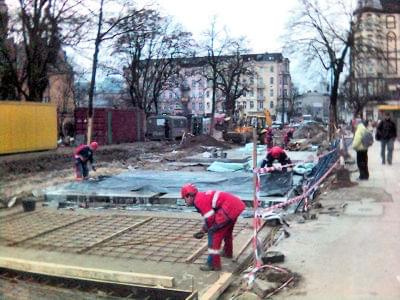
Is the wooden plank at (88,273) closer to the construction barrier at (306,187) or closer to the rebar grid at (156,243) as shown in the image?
the construction barrier at (306,187)

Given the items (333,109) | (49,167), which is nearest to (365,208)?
(49,167)

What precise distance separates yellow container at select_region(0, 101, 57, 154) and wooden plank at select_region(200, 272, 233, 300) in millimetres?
23075

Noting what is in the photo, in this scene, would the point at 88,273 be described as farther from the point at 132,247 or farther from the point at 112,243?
the point at 112,243

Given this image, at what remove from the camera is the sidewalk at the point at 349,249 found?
6395 millimetres

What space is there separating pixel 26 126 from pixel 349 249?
967 inches

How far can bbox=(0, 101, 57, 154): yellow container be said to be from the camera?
2814 cm

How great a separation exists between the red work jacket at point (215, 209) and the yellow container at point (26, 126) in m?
22.5

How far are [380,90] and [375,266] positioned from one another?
254 ft

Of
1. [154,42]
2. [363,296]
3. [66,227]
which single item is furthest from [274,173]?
[154,42]

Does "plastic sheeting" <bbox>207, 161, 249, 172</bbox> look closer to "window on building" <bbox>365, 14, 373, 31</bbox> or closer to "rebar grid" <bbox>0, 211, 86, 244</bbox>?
"rebar grid" <bbox>0, 211, 86, 244</bbox>

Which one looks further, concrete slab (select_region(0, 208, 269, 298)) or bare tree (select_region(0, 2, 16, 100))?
bare tree (select_region(0, 2, 16, 100))

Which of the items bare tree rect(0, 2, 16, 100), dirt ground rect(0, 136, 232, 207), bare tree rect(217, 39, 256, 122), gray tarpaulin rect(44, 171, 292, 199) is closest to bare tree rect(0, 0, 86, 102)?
bare tree rect(0, 2, 16, 100)

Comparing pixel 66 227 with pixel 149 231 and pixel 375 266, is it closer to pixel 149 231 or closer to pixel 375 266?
Answer: pixel 149 231

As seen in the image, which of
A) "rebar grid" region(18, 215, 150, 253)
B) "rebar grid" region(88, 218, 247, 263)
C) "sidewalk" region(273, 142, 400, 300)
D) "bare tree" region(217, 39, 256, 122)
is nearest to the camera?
"sidewalk" region(273, 142, 400, 300)
